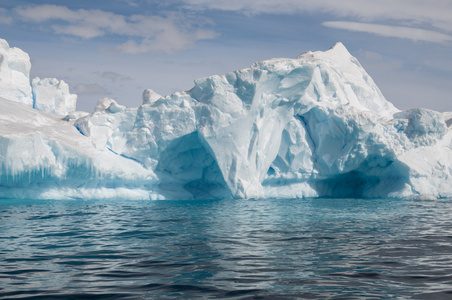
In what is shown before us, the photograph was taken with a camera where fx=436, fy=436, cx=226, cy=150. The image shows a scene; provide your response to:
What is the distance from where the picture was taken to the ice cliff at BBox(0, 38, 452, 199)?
66.4 ft

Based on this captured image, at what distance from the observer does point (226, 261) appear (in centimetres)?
596

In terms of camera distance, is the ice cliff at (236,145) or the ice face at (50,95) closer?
the ice cliff at (236,145)

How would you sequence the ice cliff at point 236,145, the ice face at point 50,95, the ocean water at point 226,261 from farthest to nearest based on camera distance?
the ice face at point 50,95, the ice cliff at point 236,145, the ocean water at point 226,261

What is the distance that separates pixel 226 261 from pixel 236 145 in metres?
16.1

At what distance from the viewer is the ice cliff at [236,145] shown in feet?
66.4

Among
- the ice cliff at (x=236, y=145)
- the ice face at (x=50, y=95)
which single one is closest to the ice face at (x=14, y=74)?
the ice face at (x=50, y=95)

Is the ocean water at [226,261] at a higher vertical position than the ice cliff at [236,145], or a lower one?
lower

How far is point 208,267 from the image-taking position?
18.4 ft

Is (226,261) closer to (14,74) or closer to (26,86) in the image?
(14,74)

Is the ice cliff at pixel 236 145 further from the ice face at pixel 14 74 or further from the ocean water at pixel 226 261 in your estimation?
the ocean water at pixel 226 261

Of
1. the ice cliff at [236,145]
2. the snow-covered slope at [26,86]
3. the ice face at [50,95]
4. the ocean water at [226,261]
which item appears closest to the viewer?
the ocean water at [226,261]

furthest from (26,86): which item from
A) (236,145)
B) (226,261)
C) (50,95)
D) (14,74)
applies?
(226,261)

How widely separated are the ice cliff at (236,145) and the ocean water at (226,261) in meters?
10.4

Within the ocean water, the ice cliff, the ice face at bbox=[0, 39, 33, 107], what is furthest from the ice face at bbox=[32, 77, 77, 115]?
the ocean water
